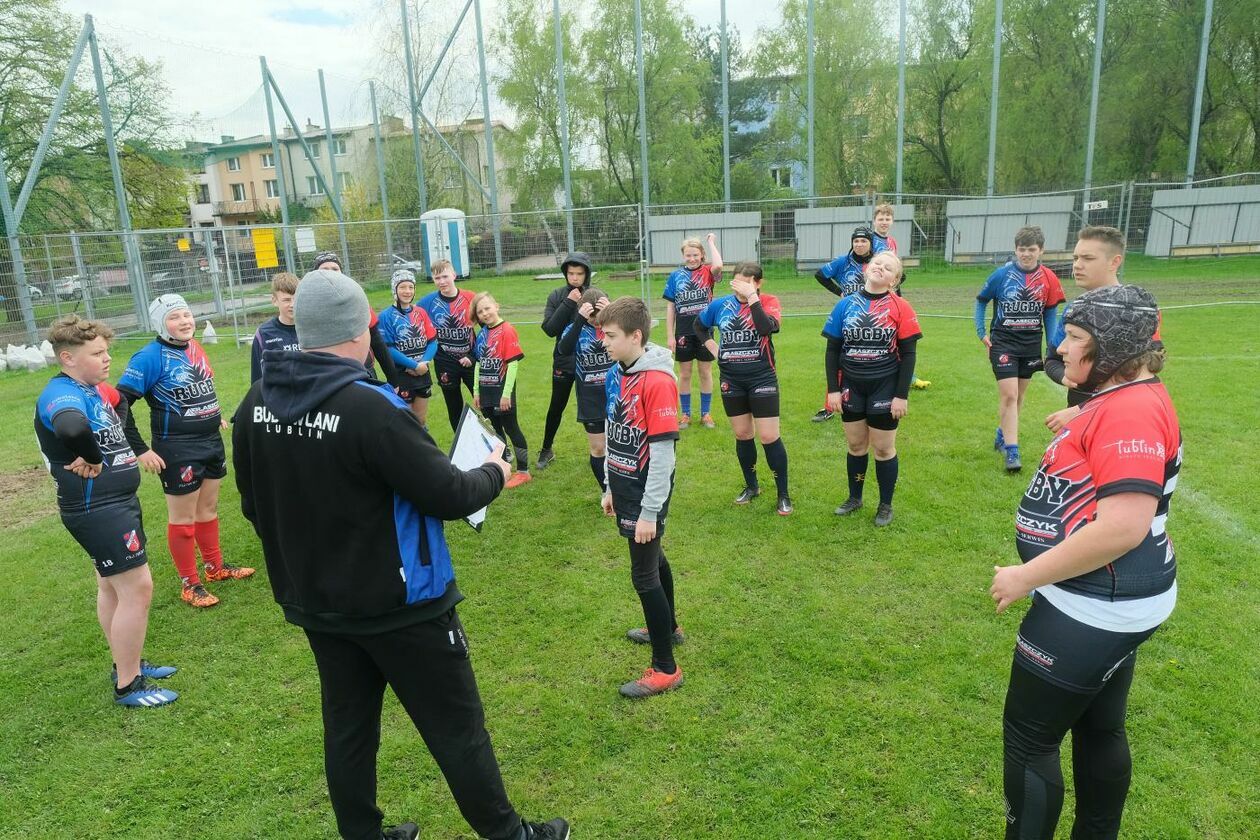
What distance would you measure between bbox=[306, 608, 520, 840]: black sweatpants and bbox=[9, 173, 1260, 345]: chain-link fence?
15.0 m

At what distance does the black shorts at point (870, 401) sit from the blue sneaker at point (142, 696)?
5054 mm

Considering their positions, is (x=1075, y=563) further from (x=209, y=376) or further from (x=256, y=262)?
(x=256, y=262)

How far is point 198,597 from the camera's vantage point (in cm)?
547

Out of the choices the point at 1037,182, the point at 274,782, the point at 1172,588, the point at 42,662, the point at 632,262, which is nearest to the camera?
the point at 1172,588

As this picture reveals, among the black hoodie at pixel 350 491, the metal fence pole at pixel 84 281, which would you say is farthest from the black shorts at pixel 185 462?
the metal fence pole at pixel 84 281

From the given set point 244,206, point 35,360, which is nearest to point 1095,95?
point 35,360

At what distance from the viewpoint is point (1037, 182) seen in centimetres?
2734

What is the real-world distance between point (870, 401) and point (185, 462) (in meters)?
5.11

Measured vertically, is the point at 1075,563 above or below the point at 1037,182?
below

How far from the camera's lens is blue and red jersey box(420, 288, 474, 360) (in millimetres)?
8023

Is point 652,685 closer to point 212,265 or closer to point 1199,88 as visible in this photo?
point 212,265

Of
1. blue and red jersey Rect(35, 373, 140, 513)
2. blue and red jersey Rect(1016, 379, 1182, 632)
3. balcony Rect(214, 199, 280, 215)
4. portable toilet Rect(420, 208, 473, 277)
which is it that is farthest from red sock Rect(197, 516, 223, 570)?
balcony Rect(214, 199, 280, 215)

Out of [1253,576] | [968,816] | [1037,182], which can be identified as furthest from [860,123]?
[968,816]

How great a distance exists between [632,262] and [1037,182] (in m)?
17.2
